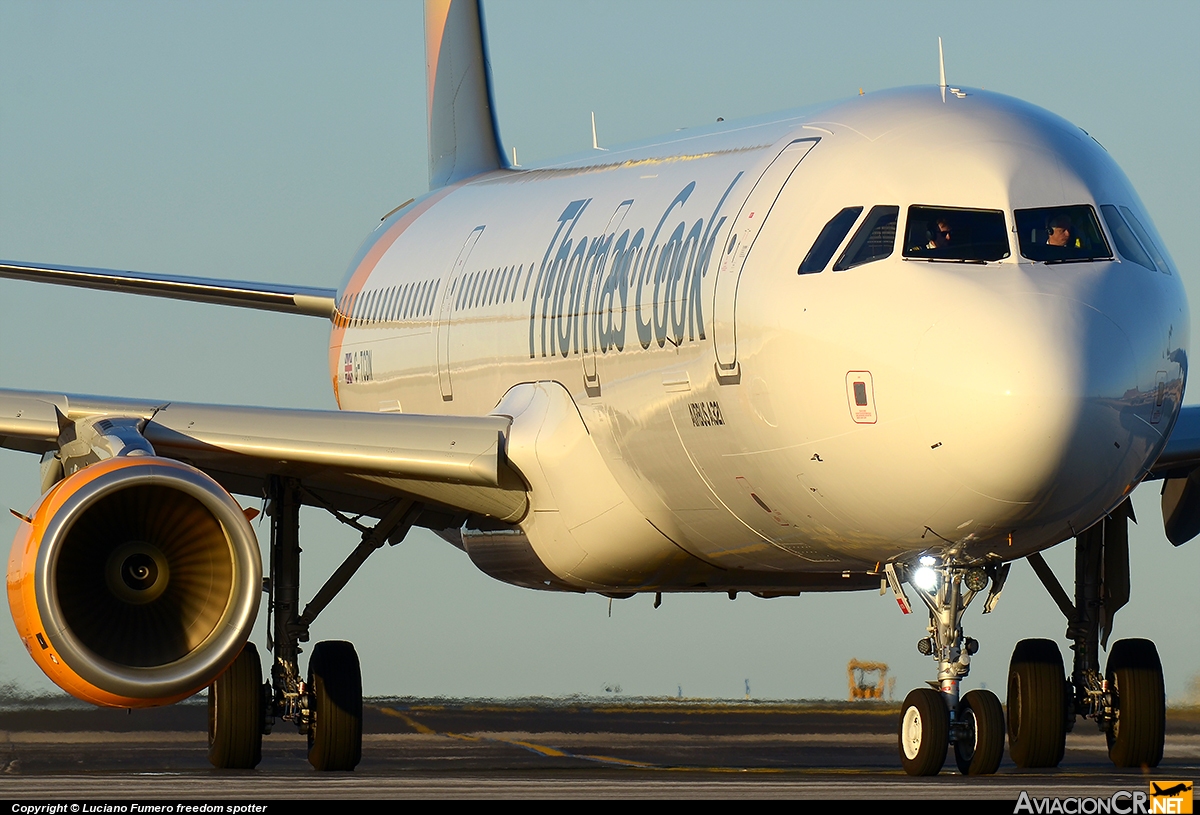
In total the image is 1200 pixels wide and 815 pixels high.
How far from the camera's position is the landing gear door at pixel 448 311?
66.3 feet

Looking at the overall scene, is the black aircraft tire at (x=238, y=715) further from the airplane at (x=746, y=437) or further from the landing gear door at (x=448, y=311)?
the landing gear door at (x=448, y=311)

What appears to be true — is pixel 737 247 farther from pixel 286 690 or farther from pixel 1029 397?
pixel 286 690

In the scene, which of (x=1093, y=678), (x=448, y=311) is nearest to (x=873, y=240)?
(x=1093, y=678)

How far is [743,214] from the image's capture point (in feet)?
49.2

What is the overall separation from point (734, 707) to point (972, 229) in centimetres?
1651

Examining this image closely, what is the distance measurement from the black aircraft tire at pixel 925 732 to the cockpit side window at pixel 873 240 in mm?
2573

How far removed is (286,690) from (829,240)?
632 centimetres

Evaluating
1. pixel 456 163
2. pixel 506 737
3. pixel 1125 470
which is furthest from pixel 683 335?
pixel 456 163

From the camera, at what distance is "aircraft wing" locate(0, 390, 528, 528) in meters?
15.8

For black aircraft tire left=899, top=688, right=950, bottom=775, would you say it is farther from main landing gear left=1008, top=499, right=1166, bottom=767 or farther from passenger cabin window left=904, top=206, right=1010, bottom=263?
main landing gear left=1008, top=499, right=1166, bottom=767

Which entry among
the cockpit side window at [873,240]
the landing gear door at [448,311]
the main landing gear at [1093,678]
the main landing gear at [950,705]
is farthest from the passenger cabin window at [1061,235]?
the landing gear door at [448,311]

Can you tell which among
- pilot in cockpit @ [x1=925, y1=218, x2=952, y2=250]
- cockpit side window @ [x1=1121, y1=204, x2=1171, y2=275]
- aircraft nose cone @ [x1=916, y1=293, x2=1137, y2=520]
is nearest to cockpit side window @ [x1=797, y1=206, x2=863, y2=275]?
pilot in cockpit @ [x1=925, y1=218, x2=952, y2=250]

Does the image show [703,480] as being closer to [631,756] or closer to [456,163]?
[631,756]

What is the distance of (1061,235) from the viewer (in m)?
13.5
